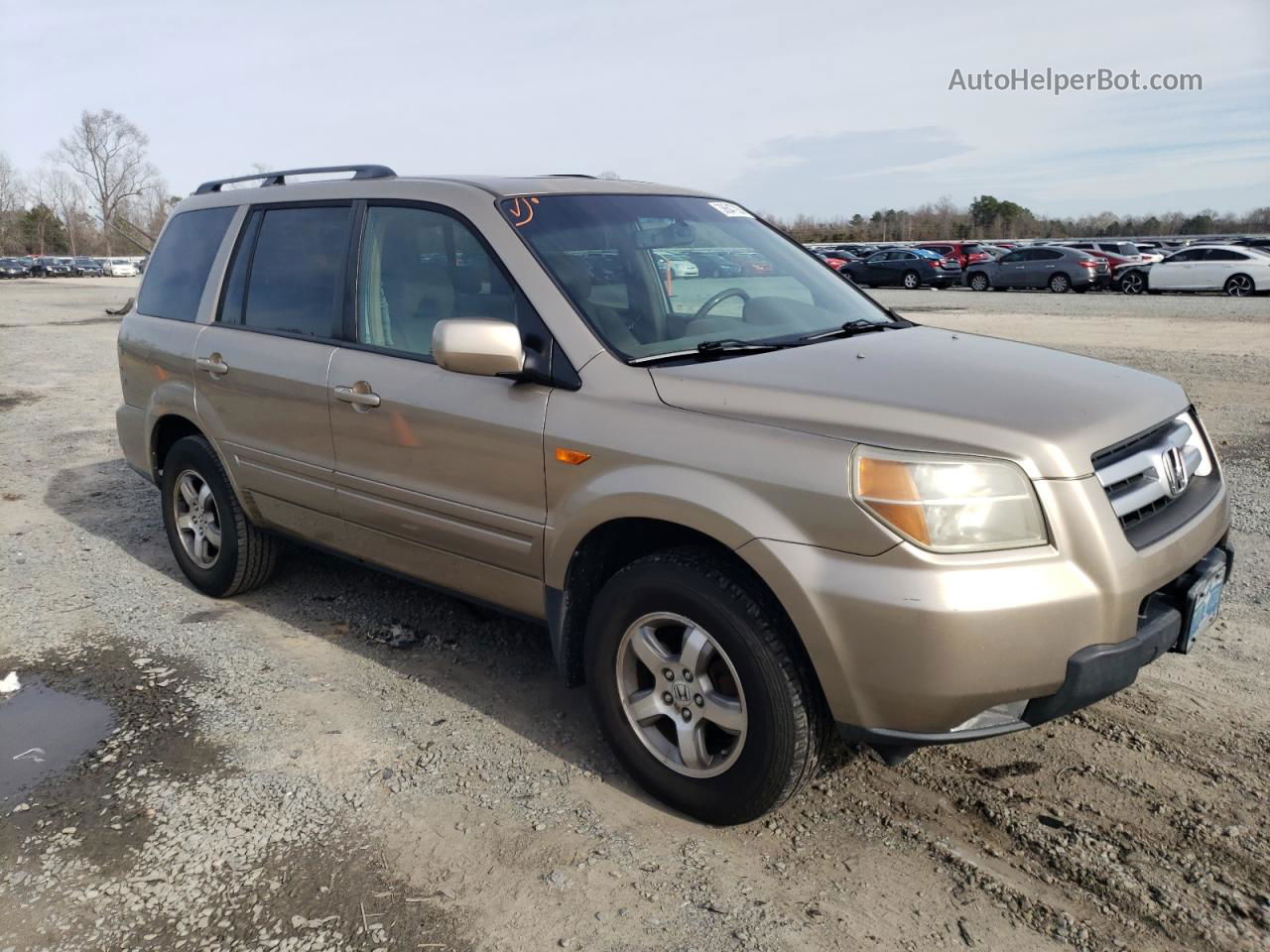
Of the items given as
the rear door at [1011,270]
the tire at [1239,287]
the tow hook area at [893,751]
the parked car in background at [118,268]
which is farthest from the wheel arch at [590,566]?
the parked car in background at [118,268]

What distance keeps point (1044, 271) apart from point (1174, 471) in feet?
99.6

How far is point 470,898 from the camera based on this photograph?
9.26 ft

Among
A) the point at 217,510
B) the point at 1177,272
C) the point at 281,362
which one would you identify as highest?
the point at 281,362

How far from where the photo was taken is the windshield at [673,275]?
11.4 feet

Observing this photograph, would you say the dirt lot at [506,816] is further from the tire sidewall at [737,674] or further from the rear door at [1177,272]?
the rear door at [1177,272]

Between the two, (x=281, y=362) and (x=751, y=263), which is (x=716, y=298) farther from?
(x=281, y=362)

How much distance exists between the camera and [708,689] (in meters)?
3.03

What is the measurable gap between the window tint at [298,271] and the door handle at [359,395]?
303mm

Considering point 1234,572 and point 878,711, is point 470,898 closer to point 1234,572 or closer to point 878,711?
point 878,711

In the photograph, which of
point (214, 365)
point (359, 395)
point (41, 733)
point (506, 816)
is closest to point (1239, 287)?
point (214, 365)

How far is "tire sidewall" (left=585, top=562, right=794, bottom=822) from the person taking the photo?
2.83 meters

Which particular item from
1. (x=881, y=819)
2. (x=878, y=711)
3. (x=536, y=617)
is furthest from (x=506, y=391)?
(x=881, y=819)

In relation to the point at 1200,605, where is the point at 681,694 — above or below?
below

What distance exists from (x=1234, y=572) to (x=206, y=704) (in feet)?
15.1
